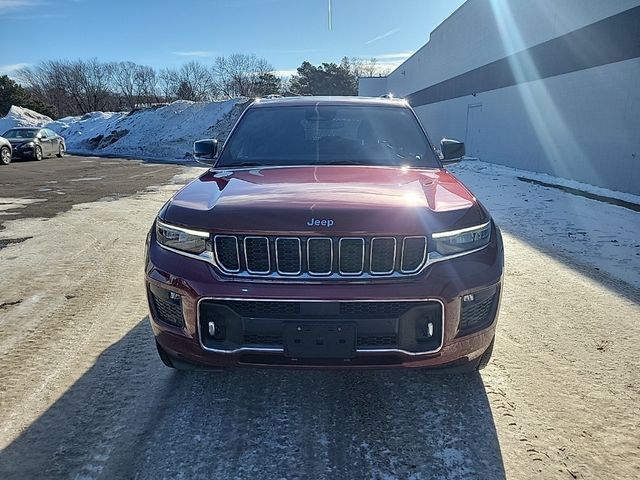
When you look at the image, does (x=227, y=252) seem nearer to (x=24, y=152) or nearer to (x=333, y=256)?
(x=333, y=256)

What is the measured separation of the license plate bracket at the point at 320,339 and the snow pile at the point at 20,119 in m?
48.4

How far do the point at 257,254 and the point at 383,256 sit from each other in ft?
2.04

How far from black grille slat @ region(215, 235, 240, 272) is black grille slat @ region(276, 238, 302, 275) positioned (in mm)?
212

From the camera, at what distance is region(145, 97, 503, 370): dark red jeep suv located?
224 centimetres

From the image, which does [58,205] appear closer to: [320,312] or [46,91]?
Result: [320,312]

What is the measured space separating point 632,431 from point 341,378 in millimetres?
1555

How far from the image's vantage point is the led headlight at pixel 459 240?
235cm

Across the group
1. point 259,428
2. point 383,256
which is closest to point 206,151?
point 383,256

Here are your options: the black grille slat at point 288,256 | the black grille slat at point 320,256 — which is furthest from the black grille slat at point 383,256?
the black grille slat at point 288,256

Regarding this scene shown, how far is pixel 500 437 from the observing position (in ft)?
7.72

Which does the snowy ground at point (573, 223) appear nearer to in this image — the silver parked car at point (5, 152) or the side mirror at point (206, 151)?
the side mirror at point (206, 151)

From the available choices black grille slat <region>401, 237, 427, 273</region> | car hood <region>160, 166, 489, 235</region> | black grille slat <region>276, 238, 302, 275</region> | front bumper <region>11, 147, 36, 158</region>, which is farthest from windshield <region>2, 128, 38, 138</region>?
black grille slat <region>401, 237, 427, 273</region>

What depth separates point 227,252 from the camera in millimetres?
2348

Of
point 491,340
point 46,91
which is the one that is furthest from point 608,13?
point 46,91
